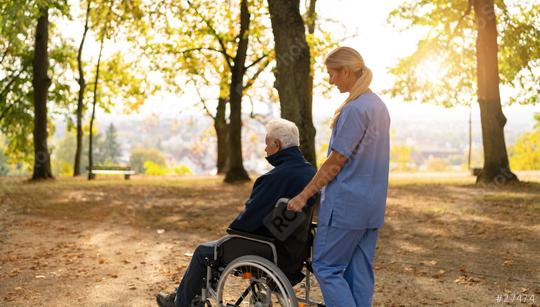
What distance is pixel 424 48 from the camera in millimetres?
21672

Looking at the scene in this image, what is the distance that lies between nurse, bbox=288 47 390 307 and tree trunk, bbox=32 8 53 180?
18.2 meters

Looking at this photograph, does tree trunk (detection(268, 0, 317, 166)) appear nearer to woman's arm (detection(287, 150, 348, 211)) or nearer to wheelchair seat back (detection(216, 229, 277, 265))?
wheelchair seat back (detection(216, 229, 277, 265))

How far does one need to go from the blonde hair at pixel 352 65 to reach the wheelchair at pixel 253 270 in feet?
3.09

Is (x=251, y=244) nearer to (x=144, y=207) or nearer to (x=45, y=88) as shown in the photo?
(x=144, y=207)

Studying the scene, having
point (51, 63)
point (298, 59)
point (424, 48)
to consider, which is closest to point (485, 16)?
point (424, 48)

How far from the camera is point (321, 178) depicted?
3.56 m

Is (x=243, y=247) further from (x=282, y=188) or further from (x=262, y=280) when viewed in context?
(x=282, y=188)

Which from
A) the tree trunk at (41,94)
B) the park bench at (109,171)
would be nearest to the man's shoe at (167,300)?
the tree trunk at (41,94)

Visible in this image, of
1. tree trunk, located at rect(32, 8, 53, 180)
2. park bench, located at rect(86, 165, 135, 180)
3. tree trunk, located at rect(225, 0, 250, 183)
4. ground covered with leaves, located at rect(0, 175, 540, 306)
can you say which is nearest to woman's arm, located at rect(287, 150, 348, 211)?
ground covered with leaves, located at rect(0, 175, 540, 306)

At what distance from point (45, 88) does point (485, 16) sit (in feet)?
47.5

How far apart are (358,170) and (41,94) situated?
63.6ft

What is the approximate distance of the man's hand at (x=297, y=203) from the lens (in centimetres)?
357

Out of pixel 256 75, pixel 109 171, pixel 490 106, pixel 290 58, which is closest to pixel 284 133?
pixel 290 58

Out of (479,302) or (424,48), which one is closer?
Result: (479,302)
